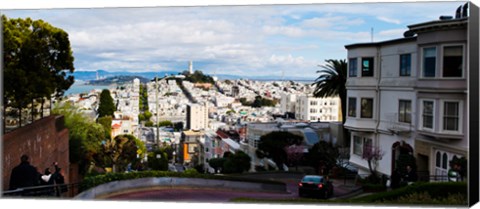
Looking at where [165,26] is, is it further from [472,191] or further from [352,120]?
[472,191]

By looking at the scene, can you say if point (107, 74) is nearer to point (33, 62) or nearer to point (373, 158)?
point (33, 62)

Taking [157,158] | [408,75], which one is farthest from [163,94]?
[408,75]

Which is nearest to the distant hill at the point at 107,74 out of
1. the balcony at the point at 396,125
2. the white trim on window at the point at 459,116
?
the balcony at the point at 396,125

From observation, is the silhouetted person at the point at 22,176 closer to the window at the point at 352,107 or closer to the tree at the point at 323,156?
the tree at the point at 323,156

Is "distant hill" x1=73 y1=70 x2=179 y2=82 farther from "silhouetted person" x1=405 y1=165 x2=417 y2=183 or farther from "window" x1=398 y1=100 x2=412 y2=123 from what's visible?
"silhouetted person" x1=405 y1=165 x2=417 y2=183

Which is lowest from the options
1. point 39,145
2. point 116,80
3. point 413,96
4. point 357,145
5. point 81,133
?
point 39,145

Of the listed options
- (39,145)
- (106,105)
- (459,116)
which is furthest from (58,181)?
(459,116)
